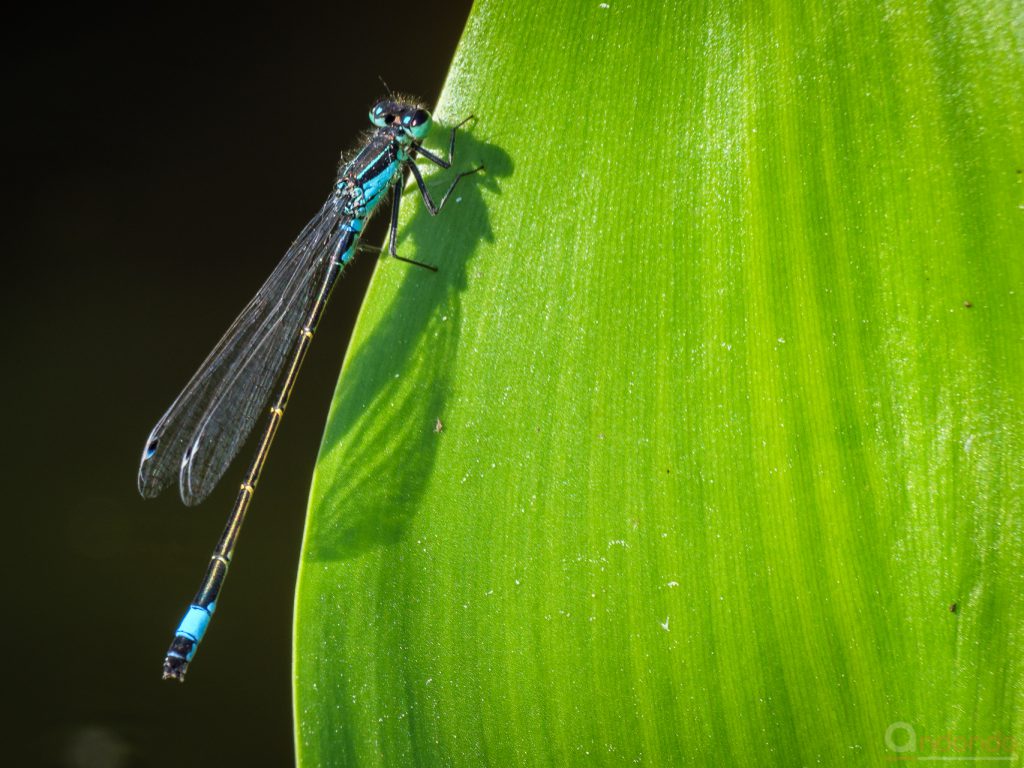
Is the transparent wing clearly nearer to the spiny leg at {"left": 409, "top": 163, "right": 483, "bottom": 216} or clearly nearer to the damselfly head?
the damselfly head

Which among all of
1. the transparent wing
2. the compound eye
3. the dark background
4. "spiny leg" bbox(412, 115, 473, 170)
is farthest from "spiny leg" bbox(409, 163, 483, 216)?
the dark background

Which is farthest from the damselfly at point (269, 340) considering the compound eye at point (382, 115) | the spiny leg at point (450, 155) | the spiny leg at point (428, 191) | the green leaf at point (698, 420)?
the green leaf at point (698, 420)

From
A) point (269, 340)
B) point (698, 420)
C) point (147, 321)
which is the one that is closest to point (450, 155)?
point (698, 420)

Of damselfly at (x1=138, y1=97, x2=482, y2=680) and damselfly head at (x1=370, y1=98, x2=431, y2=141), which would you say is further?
damselfly at (x1=138, y1=97, x2=482, y2=680)

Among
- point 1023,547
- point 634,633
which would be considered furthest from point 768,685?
point 1023,547

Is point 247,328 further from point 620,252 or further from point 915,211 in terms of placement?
point 915,211

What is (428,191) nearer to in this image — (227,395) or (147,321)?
(227,395)
